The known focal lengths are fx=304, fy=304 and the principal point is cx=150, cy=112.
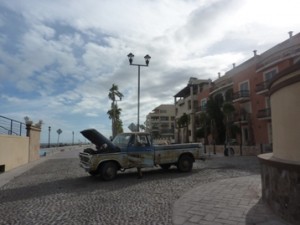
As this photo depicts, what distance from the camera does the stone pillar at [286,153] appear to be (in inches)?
223

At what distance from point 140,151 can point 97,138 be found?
1944 mm

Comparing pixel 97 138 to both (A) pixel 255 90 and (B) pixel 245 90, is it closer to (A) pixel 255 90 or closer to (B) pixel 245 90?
(A) pixel 255 90

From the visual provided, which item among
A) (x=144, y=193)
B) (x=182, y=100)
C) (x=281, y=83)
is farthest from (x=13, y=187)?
(x=182, y=100)

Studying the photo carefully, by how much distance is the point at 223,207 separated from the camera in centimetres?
720

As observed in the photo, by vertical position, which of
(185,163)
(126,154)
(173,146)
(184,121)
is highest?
(184,121)

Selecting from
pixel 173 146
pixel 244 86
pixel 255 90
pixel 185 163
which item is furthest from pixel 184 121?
pixel 173 146

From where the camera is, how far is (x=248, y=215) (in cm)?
645

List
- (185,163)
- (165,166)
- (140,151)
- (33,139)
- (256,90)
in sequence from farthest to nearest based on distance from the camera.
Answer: (256,90) < (33,139) < (165,166) < (185,163) < (140,151)

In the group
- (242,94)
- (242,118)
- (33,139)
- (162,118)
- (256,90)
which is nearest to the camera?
(33,139)

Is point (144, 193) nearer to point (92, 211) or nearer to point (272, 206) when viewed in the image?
point (92, 211)

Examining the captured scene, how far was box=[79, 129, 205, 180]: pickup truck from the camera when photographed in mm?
12469

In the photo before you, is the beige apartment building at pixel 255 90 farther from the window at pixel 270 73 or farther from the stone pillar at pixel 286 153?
the stone pillar at pixel 286 153

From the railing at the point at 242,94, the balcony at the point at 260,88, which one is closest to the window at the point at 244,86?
the railing at the point at 242,94

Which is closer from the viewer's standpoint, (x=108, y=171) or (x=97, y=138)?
(x=108, y=171)
